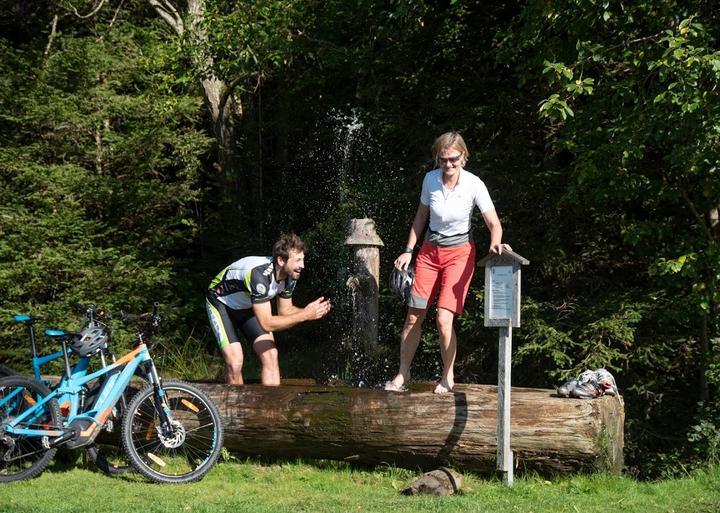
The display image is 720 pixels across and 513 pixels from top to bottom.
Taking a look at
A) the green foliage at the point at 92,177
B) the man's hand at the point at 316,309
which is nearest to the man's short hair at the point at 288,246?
the man's hand at the point at 316,309

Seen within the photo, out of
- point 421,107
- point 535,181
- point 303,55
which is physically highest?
point 303,55

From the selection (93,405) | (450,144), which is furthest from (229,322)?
(450,144)

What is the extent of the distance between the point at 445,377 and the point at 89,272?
7356mm

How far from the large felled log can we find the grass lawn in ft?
0.47

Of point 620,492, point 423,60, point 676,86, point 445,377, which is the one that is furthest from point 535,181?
point 620,492

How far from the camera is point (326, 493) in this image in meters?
6.91

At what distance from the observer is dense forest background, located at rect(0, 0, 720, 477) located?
9680 mm

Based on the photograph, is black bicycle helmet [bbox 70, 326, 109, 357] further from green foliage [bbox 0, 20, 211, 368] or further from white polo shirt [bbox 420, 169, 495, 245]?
green foliage [bbox 0, 20, 211, 368]

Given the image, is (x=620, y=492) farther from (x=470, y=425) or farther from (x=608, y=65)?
(x=608, y=65)

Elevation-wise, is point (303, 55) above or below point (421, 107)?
above

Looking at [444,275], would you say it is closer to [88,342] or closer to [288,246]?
[288,246]

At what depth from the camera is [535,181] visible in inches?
467

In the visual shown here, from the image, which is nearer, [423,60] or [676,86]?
[676,86]

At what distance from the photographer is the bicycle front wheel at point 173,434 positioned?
23.6 feet
